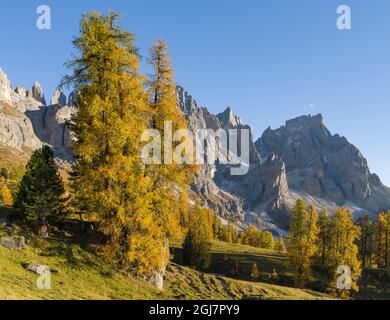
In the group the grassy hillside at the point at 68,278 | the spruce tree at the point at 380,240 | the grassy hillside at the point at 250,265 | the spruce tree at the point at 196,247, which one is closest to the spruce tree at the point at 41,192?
the grassy hillside at the point at 68,278

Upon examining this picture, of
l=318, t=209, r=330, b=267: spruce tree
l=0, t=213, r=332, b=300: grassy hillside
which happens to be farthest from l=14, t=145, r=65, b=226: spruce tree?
l=318, t=209, r=330, b=267: spruce tree

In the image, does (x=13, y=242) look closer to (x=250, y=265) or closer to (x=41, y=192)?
(x=41, y=192)

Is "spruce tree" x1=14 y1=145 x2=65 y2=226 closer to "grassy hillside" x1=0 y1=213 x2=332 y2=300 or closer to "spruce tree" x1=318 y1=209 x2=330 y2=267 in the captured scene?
"grassy hillside" x1=0 y1=213 x2=332 y2=300

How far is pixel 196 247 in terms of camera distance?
72812 millimetres

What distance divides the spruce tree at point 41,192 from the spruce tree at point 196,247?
147 feet

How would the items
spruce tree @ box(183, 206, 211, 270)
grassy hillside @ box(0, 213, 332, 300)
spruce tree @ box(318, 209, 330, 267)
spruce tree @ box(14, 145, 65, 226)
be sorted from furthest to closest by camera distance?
spruce tree @ box(318, 209, 330, 267), spruce tree @ box(183, 206, 211, 270), spruce tree @ box(14, 145, 65, 226), grassy hillside @ box(0, 213, 332, 300)

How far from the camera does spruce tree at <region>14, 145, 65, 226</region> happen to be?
89.4 ft

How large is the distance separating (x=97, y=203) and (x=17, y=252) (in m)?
5.48

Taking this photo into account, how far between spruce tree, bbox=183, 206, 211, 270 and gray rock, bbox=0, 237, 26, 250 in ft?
164

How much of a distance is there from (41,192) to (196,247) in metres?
48.6

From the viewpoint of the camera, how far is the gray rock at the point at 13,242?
73.6 ft

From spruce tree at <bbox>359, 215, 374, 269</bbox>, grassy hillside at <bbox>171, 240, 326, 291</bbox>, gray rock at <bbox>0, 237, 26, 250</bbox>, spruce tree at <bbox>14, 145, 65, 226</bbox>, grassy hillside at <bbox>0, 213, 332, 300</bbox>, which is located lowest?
grassy hillside at <bbox>171, 240, 326, 291</bbox>

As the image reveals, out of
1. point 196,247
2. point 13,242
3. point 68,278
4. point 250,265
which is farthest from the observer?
point 250,265

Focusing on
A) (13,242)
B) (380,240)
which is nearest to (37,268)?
(13,242)
